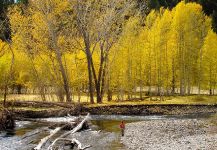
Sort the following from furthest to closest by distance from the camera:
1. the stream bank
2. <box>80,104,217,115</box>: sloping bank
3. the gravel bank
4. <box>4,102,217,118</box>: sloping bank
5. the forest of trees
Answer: the forest of trees → <box>80,104,217,115</box>: sloping bank → <box>4,102,217,118</box>: sloping bank → the stream bank → the gravel bank

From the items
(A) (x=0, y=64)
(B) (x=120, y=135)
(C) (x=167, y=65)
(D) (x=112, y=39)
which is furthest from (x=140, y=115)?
(A) (x=0, y=64)

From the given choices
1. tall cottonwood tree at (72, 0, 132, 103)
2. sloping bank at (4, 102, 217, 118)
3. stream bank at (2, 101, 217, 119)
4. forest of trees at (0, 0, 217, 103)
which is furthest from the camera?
forest of trees at (0, 0, 217, 103)

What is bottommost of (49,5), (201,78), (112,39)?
(201,78)

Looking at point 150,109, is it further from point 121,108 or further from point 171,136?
point 171,136

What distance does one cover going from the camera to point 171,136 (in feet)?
93.7

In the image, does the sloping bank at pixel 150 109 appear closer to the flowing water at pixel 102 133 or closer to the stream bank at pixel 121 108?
the stream bank at pixel 121 108

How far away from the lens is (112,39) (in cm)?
5194

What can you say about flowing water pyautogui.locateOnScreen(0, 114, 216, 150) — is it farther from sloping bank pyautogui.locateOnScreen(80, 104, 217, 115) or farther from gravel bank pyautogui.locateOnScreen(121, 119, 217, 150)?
sloping bank pyautogui.locateOnScreen(80, 104, 217, 115)

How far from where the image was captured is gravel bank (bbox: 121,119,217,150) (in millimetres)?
23891

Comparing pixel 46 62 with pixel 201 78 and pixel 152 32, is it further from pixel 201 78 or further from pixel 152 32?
pixel 201 78

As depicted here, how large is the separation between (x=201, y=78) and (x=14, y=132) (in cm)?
3845

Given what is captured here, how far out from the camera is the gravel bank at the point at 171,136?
2389 centimetres

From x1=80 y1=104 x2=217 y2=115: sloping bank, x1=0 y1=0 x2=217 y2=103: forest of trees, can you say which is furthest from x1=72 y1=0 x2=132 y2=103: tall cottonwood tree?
x1=80 y1=104 x2=217 y2=115: sloping bank

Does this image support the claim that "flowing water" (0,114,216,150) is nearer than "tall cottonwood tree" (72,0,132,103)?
Yes
